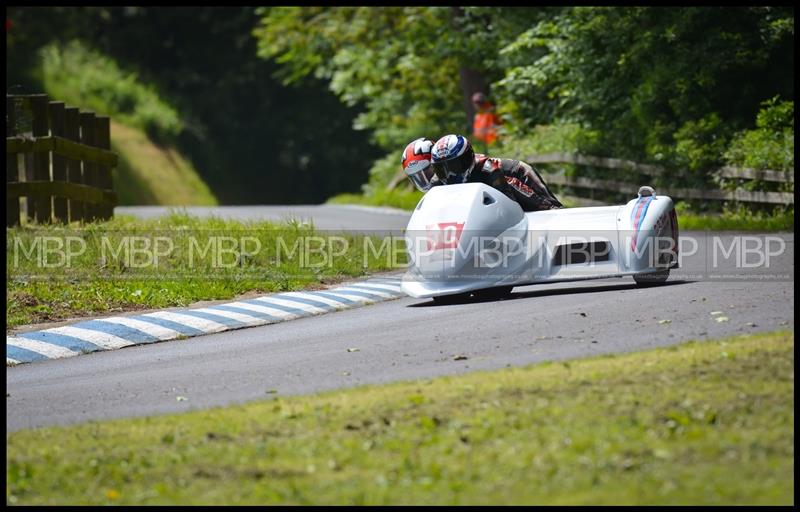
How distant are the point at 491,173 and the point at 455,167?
0.36m

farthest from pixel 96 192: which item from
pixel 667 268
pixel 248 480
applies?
pixel 248 480

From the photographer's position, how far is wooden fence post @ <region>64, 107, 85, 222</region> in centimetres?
2148

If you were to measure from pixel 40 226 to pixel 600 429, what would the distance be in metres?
14.3

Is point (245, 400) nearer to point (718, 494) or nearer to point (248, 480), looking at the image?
point (248, 480)

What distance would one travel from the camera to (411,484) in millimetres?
6738

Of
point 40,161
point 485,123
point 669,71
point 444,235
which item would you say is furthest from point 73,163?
point 485,123

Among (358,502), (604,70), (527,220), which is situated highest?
(604,70)

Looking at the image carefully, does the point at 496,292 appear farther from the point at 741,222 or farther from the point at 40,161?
the point at 40,161

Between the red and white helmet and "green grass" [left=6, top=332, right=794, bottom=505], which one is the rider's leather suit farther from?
"green grass" [left=6, top=332, right=794, bottom=505]

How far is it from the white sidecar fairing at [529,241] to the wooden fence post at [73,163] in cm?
975

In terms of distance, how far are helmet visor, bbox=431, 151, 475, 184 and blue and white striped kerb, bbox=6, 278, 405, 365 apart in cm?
155

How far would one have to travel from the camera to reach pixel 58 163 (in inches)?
837

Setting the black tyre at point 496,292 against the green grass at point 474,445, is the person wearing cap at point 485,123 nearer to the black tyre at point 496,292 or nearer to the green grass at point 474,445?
the black tyre at point 496,292

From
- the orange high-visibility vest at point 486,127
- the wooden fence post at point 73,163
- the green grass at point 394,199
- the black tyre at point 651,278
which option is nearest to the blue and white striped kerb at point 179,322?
the black tyre at point 651,278
